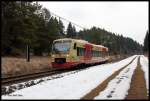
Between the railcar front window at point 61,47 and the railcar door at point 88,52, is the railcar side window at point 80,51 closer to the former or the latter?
the railcar door at point 88,52

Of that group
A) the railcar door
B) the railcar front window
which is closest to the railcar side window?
the railcar door

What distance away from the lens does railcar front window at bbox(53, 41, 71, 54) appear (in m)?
34.9

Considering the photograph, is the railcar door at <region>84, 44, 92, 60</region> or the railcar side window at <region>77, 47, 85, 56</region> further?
the railcar door at <region>84, 44, 92, 60</region>

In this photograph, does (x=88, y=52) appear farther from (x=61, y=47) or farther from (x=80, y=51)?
(x=61, y=47)

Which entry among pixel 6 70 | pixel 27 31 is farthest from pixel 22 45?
pixel 6 70

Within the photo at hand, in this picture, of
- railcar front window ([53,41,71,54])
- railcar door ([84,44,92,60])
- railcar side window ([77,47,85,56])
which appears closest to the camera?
railcar front window ([53,41,71,54])

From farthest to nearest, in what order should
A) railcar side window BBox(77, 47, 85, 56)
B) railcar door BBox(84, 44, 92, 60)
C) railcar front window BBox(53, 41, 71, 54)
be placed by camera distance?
railcar door BBox(84, 44, 92, 60) < railcar side window BBox(77, 47, 85, 56) < railcar front window BBox(53, 41, 71, 54)

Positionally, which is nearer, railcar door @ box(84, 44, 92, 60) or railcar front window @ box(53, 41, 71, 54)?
railcar front window @ box(53, 41, 71, 54)

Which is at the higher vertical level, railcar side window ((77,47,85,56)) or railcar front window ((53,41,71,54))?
railcar front window ((53,41,71,54))

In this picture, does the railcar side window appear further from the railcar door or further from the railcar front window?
the railcar front window

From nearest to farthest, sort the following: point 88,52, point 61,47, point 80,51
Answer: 1. point 61,47
2. point 80,51
3. point 88,52

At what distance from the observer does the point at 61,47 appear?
35.1 meters

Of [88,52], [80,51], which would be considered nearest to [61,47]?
[80,51]

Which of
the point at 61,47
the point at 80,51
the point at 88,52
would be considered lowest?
the point at 88,52
